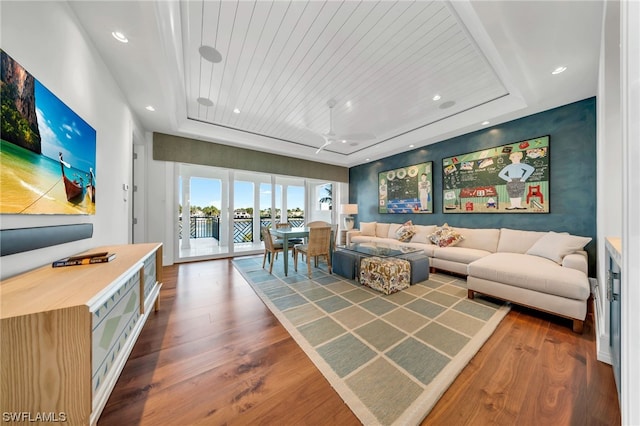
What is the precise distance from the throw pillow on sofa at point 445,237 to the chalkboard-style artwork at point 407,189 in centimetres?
65

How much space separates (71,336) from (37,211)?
2.89ft

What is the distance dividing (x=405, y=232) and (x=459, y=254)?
1.36m

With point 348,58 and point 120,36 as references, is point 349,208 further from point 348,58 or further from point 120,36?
point 120,36

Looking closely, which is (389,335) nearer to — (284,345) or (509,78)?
(284,345)

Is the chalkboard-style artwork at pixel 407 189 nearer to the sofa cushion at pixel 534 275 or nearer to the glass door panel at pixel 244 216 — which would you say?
the sofa cushion at pixel 534 275

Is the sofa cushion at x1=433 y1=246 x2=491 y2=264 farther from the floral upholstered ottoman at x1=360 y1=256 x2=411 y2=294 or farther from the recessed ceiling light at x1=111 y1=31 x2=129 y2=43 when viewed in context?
the recessed ceiling light at x1=111 y1=31 x2=129 y2=43

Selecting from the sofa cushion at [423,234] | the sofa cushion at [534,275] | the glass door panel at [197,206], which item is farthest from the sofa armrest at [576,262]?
the glass door panel at [197,206]

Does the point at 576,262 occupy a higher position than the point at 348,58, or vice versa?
the point at 348,58

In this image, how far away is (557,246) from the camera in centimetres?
263

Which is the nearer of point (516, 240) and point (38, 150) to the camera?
point (38, 150)

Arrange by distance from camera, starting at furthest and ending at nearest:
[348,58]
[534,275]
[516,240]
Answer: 1. [516,240]
2. [348,58]
3. [534,275]

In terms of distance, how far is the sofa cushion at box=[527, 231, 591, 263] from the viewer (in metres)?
2.54

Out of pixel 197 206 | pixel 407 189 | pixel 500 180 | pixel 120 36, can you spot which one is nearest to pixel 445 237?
pixel 500 180

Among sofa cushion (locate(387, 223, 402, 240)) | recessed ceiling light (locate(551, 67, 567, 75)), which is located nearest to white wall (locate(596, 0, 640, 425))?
recessed ceiling light (locate(551, 67, 567, 75))
